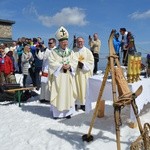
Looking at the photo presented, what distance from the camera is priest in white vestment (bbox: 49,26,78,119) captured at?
7668 millimetres

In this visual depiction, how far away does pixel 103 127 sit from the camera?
21.6 ft

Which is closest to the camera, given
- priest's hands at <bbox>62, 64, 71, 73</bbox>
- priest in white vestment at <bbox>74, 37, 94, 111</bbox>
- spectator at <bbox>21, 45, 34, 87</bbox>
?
priest's hands at <bbox>62, 64, 71, 73</bbox>

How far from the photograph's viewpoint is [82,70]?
844 centimetres

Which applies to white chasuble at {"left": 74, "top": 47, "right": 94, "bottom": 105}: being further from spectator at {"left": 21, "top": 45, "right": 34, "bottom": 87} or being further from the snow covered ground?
spectator at {"left": 21, "top": 45, "right": 34, "bottom": 87}

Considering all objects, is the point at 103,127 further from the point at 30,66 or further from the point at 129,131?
the point at 30,66

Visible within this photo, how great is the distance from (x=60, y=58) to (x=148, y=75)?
207cm

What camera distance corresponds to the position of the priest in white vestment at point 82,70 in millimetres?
8414

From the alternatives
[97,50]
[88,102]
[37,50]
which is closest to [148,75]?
[88,102]

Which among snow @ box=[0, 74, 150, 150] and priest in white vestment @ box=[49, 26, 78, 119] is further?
priest in white vestment @ box=[49, 26, 78, 119]

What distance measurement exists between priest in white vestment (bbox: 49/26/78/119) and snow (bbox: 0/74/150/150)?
0.27 meters

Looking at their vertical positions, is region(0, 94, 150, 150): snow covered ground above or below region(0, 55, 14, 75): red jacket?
below

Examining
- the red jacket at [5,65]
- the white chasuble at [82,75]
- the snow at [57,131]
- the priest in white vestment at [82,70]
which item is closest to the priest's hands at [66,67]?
the priest in white vestment at [82,70]

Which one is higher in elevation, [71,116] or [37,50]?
[37,50]

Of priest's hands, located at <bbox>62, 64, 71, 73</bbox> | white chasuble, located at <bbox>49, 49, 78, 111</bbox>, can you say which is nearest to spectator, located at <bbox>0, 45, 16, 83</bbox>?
white chasuble, located at <bbox>49, 49, 78, 111</bbox>
